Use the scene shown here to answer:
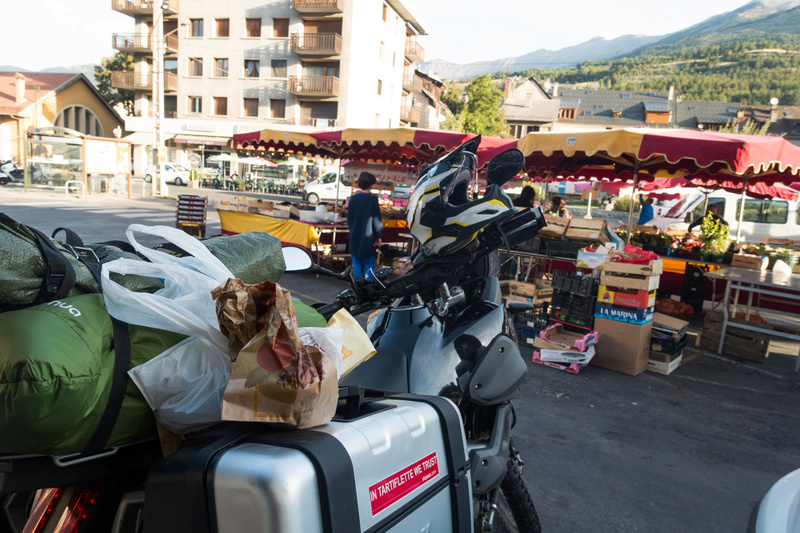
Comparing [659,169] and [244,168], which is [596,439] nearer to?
[659,169]

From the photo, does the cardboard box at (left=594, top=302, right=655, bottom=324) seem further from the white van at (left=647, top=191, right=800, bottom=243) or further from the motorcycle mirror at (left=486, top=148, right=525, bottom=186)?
the white van at (left=647, top=191, right=800, bottom=243)

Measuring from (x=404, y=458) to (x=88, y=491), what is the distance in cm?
84

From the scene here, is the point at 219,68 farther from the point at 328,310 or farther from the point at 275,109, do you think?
the point at 328,310

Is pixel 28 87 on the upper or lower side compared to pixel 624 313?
upper

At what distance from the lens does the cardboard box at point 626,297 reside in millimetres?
5895

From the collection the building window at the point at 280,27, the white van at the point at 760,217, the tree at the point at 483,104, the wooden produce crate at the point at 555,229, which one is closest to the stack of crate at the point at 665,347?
the wooden produce crate at the point at 555,229

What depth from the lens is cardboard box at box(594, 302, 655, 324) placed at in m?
5.87

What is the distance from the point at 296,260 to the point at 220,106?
40.1m

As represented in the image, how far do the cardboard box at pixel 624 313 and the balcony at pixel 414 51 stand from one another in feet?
144

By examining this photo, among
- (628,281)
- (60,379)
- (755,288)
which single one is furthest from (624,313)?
(60,379)

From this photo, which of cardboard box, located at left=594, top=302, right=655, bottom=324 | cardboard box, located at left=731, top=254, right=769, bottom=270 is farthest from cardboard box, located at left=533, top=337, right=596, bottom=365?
cardboard box, located at left=731, top=254, right=769, bottom=270

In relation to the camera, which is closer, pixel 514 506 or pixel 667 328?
pixel 514 506

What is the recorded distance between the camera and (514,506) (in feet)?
7.93

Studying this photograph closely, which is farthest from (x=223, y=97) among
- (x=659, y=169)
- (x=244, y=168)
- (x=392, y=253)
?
(x=659, y=169)
